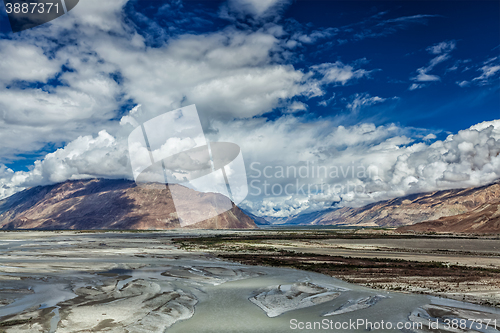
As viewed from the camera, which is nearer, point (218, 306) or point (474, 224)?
point (218, 306)

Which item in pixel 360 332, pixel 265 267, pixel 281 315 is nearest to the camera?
pixel 360 332

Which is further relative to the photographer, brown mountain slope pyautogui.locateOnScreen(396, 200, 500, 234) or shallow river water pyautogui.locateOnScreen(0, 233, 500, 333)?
brown mountain slope pyautogui.locateOnScreen(396, 200, 500, 234)

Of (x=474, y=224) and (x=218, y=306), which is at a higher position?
(x=218, y=306)

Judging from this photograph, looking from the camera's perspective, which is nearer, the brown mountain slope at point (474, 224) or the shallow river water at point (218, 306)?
the shallow river water at point (218, 306)

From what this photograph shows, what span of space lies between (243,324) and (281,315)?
111 inches

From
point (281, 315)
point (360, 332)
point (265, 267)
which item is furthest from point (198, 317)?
point (265, 267)

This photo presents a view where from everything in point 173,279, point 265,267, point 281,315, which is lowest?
point 265,267

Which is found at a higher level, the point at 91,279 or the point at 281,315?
the point at 281,315

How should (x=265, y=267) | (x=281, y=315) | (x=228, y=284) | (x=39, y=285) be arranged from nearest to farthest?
1. (x=281, y=315)
2. (x=39, y=285)
3. (x=228, y=284)
4. (x=265, y=267)

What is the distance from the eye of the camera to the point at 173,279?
88.1 ft

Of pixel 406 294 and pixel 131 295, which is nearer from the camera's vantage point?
pixel 131 295

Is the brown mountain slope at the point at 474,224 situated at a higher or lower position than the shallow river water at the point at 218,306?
lower

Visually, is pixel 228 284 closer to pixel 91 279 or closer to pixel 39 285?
pixel 91 279

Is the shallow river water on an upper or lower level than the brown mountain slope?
upper
